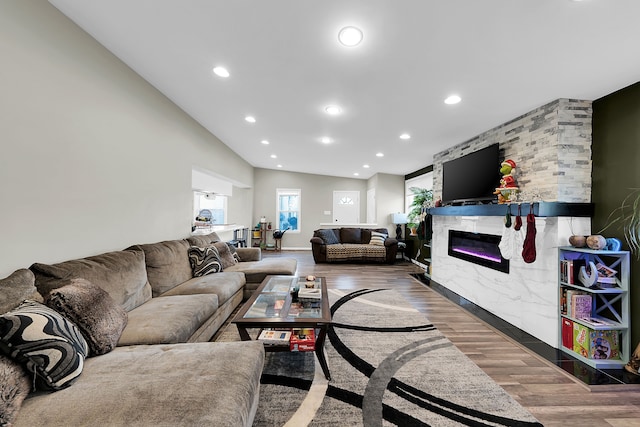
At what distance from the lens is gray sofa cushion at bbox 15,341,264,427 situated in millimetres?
934

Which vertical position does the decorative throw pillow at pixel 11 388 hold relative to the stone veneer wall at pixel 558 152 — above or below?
below

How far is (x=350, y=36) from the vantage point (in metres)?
1.80

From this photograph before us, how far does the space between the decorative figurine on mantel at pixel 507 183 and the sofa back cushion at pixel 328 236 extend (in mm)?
4206

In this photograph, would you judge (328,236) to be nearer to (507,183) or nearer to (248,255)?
(248,255)

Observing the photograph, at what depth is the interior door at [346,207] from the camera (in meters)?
8.68

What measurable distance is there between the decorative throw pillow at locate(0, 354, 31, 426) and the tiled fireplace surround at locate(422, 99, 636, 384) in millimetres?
3420

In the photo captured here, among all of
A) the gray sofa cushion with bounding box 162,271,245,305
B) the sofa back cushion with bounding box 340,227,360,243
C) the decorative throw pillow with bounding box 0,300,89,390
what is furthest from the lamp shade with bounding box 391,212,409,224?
the decorative throw pillow with bounding box 0,300,89,390

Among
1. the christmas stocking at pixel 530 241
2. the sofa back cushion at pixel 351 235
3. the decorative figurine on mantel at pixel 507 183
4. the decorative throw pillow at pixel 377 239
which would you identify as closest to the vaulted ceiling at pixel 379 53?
the decorative figurine on mantel at pixel 507 183

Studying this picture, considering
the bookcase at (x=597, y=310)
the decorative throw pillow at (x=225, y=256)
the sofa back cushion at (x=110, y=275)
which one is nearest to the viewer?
the sofa back cushion at (x=110, y=275)

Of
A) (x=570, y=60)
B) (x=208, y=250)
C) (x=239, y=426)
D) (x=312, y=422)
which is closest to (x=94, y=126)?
(x=208, y=250)

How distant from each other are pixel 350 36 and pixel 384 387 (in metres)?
2.56

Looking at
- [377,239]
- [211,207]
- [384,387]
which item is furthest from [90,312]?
[377,239]

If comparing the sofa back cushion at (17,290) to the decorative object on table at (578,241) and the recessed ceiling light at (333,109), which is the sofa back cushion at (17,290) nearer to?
the recessed ceiling light at (333,109)

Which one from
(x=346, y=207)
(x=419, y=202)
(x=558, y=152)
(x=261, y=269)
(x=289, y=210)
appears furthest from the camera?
(x=346, y=207)
